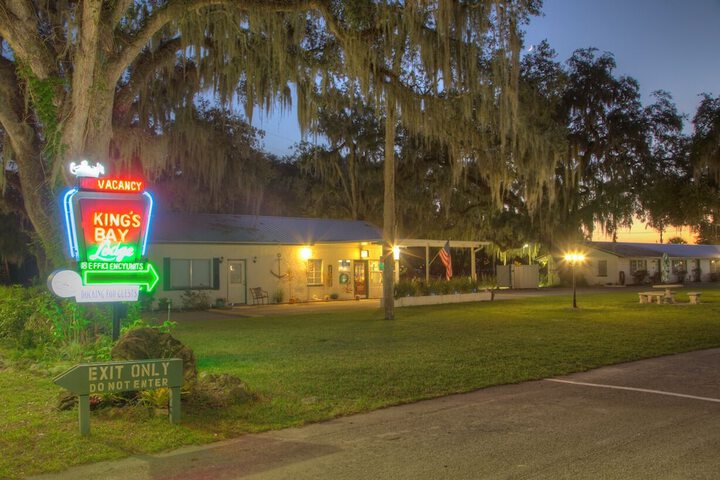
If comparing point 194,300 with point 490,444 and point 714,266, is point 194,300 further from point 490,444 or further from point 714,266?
point 714,266

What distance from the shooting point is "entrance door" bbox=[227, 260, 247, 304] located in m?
21.5

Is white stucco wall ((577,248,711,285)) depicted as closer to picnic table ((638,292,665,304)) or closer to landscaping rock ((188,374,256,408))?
picnic table ((638,292,665,304))

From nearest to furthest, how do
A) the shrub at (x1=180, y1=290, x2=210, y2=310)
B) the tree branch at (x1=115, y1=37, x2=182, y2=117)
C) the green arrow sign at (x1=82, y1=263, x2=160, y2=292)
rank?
the green arrow sign at (x1=82, y1=263, x2=160, y2=292)
the tree branch at (x1=115, y1=37, x2=182, y2=117)
the shrub at (x1=180, y1=290, x2=210, y2=310)

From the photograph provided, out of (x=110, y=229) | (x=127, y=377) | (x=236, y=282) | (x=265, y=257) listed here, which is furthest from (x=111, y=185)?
(x=265, y=257)

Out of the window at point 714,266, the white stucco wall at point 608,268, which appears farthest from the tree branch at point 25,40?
the window at point 714,266

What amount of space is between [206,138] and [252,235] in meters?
4.87

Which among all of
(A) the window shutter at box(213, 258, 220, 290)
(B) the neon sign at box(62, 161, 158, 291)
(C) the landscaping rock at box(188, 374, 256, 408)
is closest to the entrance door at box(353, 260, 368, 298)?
(A) the window shutter at box(213, 258, 220, 290)

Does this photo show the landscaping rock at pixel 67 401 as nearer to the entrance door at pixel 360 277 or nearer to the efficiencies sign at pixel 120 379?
the efficiencies sign at pixel 120 379

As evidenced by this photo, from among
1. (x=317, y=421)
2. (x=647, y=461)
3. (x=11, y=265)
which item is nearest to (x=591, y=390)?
(x=647, y=461)

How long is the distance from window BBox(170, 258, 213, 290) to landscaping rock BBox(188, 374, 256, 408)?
13.8 meters

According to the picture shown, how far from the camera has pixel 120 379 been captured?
5.84m

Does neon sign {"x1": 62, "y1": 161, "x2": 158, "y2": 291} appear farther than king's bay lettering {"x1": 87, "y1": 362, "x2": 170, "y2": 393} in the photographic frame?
Yes

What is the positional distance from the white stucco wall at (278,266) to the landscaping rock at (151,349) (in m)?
13.0

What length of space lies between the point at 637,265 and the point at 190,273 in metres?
31.1
